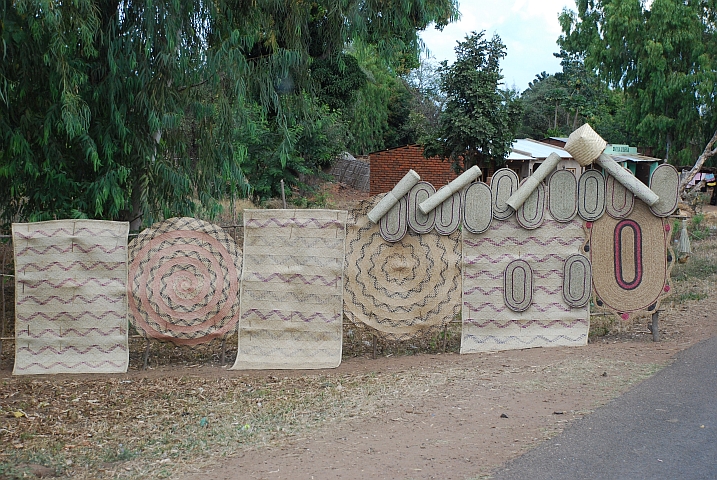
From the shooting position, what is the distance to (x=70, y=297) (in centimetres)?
791

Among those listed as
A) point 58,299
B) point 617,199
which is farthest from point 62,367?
point 617,199

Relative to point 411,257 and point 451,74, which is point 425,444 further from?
point 451,74

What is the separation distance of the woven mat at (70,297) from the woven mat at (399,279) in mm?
2477

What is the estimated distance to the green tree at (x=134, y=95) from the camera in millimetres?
8351

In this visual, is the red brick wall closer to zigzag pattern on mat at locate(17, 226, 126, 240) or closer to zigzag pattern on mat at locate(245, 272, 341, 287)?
zigzag pattern on mat at locate(245, 272, 341, 287)

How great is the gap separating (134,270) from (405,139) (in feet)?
113

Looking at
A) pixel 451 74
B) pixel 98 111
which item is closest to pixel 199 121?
pixel 98 111

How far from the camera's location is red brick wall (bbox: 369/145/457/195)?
33.8 metres

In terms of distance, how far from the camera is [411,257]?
8148 mm

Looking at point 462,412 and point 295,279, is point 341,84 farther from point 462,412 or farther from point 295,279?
point 462,412

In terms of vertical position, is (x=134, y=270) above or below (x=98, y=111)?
below

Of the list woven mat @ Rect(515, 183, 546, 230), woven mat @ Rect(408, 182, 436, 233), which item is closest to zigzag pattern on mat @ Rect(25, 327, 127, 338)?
woven mat @ Rect(408, 182, 436, 233)

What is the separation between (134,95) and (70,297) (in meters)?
2.69

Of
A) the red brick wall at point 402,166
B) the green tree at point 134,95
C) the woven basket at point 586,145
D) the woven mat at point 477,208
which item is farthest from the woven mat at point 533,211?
the red brick wall at point 402,166
